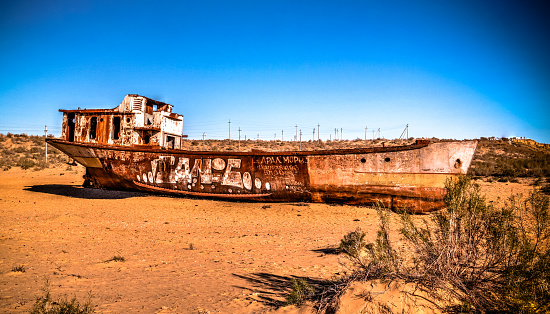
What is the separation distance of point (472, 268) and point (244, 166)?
7.96 m

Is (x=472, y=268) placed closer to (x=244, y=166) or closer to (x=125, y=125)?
(x=244, y=166)

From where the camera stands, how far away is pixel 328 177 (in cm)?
930

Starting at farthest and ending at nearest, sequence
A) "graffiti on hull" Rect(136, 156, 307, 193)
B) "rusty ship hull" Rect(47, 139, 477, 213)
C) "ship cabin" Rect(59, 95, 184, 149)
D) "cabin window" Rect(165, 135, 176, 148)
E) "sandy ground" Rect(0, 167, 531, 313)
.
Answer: "cabin window" Rect(165, 135, 176, 148) → "ship cabin" Rect(59, 95, 184, 149) → "graffiti on hull" Rect(136, 156, 307, 193) → "rusty ship hull" Rect(47, 139, 477, 213) → "sandy ground" Rect(0, 167, 531, 313)

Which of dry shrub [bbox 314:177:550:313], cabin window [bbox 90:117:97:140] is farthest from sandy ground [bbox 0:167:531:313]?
cabin window [bbox 90:117:97:140]

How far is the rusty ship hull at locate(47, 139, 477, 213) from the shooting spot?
27.3ft

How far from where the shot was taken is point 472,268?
2916mm

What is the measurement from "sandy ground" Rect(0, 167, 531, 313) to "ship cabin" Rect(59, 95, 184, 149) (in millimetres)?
2959

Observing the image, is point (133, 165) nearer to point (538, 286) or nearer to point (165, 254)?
point (165, 254)

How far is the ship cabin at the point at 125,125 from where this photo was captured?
1215 cm

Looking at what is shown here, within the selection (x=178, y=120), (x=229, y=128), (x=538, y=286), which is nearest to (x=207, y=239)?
(x=538, y=286)

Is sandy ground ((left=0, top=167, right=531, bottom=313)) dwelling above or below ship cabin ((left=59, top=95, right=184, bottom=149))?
below

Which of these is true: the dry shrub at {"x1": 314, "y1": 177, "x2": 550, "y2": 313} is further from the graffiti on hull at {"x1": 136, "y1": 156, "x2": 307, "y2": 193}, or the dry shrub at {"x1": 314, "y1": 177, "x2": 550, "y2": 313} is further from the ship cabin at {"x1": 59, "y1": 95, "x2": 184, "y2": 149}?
the ship cabin at {"x1": 59, "y1": 95, "x2": 184, "y2": 149}

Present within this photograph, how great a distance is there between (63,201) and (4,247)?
5.79 meters

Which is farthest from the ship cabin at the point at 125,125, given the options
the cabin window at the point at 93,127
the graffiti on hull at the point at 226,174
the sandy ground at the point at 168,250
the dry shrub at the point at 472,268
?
the dry shrub at the point at 472,268
